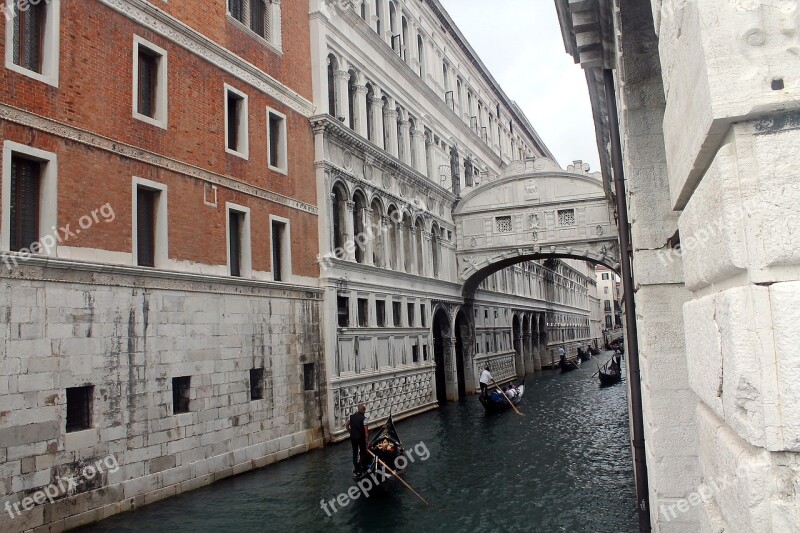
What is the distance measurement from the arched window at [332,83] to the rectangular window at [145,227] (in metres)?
6.91

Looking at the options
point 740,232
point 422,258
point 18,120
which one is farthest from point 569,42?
point 422,258

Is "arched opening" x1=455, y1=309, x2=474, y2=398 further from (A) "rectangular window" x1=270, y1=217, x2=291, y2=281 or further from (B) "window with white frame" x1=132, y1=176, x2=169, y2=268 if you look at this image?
(B) "window with white frame" x1=132, y1=176, x2=169, y2=268

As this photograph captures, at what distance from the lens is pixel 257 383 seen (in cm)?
1252

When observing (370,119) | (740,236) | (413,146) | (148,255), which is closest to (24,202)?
(148,255)

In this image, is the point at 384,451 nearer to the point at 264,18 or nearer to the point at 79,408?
the point at 79,408

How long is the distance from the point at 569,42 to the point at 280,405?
9349 millimetres

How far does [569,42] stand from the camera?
6.20 meters

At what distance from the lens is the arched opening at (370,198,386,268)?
58.7 ft

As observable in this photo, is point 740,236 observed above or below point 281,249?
below

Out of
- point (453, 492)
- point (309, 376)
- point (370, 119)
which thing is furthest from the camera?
point (370, 119)

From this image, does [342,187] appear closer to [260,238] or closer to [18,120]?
[260,238]

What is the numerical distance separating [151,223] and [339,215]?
6.29m

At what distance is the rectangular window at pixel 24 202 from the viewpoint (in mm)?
8336

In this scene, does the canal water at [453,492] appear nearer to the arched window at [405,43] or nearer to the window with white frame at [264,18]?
the window with white frame at [264,18]
